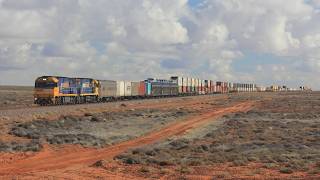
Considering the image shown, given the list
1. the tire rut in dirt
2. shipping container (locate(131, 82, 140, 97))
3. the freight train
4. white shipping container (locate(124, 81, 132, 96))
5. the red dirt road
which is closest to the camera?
the red dirt road

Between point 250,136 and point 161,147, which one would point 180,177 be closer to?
point 161,147

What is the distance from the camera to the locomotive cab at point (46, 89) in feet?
182

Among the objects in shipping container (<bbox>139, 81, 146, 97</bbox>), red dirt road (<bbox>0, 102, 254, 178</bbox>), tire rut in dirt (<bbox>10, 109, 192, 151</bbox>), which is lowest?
red dirt road (<bbox>0, 102, 254, 178</bbox>)

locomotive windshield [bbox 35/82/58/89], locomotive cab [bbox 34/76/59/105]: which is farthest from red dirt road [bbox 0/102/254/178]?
locomotive cab [bbox 34/76/59/105]

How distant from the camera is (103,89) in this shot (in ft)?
252

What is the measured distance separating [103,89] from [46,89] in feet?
70.5

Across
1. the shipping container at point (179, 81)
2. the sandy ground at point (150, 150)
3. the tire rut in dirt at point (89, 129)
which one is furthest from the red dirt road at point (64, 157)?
the shipping container at point (179, 81)

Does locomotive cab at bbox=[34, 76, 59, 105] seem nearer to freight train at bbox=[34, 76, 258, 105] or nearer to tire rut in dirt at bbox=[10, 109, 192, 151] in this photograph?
freight train at bbox=[34, 76, 258, 105]

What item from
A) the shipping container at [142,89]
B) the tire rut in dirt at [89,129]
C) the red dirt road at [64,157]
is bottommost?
the red dirt road at [64,157]

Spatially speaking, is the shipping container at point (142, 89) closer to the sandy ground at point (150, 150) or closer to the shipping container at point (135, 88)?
the shipping container at point (135, 88)

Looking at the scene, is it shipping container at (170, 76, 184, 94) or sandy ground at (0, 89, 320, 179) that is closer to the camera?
sandy ground at (0, 89, 320, 179)

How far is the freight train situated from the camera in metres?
56.2

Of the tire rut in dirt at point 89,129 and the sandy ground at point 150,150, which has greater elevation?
the tire rut in dirt at point 89,129

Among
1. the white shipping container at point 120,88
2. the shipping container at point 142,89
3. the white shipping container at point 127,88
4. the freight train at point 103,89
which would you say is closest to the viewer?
the freight train at point 103,89
